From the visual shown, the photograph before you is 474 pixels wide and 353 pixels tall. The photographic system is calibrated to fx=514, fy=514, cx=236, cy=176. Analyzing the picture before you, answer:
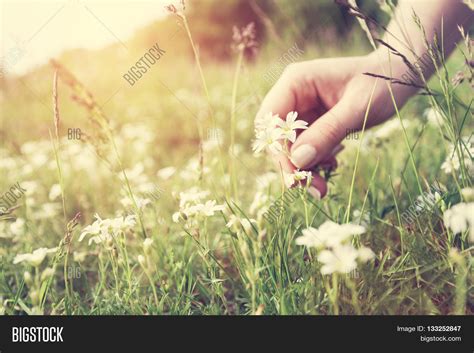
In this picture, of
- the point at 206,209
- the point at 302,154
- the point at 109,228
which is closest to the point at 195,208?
the point at 206,209

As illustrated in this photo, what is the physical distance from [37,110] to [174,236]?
1.90 meters

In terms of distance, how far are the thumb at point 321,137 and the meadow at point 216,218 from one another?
0.09 m

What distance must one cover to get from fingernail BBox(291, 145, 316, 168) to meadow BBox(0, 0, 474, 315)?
7 cm

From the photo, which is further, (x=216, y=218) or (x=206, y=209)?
(x=216, y=218)

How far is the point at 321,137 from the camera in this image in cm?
135

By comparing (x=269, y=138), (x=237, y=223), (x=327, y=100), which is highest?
(x=327, y=100)

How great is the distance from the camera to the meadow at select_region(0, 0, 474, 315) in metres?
1.13

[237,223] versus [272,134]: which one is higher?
[272,134]

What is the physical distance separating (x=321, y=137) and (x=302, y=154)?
71 mm

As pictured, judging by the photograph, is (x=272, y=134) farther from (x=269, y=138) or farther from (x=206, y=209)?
(x=206, y=209)

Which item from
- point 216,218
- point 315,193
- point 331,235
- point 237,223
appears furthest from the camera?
point 216,218
